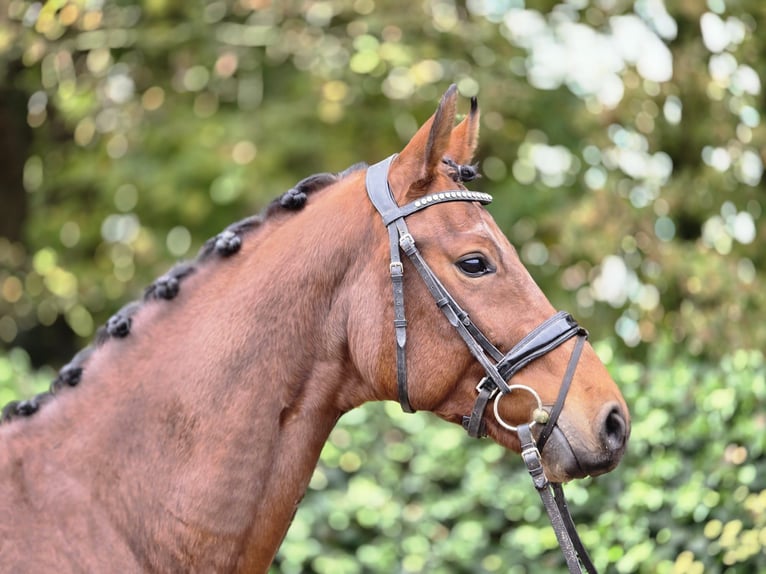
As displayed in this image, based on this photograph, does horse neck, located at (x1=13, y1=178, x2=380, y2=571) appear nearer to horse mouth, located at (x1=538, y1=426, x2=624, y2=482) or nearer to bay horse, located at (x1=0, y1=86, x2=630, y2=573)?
bay horse, located at (x1=0, y1=86, x2=630, y2=573)

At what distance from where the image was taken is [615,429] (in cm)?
259

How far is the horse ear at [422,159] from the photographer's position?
2.75 m

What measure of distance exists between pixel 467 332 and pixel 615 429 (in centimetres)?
48

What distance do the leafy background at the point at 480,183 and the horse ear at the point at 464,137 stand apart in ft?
6.69

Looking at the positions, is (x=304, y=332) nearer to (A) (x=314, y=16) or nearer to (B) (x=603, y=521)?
(B) (x=603, y=521)

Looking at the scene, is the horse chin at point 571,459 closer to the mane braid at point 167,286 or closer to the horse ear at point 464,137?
the horse ear at point 464,137

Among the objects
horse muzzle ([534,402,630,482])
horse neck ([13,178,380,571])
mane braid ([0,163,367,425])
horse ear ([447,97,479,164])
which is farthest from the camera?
horse ear ([447,97,479,164])

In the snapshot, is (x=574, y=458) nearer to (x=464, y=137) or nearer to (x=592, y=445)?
(x=592, y=445)

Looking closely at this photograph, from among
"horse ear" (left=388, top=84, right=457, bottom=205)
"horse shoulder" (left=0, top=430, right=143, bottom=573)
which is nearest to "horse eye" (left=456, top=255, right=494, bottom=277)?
"horse ear" (left=388, top=84, right=457, bottom=205)

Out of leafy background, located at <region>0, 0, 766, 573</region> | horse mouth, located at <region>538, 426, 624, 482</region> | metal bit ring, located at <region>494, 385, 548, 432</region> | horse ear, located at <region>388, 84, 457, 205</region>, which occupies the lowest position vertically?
leafy background, located at <region>0, 0, 766, 573</region>

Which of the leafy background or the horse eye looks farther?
the leafy background

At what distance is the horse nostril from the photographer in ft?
8.42

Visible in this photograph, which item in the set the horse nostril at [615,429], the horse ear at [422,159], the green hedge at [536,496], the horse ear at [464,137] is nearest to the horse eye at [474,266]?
the horse ear at [422,159]

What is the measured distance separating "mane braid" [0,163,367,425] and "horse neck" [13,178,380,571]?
34 millimetres
